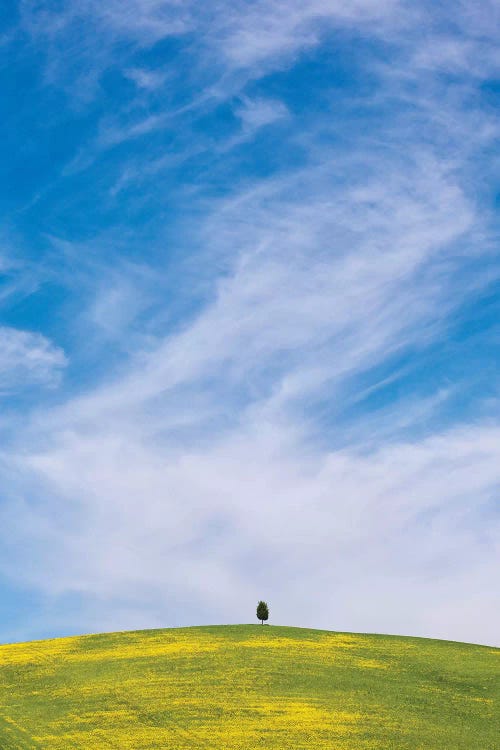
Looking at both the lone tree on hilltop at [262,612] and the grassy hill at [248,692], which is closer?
the grassy hill at [248,692]

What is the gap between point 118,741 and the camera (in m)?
39.6

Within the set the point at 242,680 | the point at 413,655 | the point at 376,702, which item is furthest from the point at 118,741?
the point at 413,655

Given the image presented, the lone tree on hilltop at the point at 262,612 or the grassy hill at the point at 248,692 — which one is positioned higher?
the lone tree on hilltop at the point at 262,612

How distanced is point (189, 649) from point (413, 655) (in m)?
13.9

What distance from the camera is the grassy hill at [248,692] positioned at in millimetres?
40094

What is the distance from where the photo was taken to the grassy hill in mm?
40094

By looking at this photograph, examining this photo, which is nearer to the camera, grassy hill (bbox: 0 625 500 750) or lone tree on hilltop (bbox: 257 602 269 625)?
grassy hill (bbox: 0 625 500 750)

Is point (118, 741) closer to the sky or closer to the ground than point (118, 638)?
closer to the ground

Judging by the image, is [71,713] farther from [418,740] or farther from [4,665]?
[418,740]

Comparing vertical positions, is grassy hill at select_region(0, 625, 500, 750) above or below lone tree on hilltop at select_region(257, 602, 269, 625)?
below

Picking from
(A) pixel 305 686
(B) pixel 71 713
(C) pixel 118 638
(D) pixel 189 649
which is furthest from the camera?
(C) pixel 118 638

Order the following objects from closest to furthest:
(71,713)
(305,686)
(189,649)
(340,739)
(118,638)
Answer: (340,739) < (71,713) < (305,686) < (189,649) < (118,638)

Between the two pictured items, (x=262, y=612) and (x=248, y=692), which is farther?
(x=262, y=612)

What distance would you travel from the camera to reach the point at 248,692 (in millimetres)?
45375
